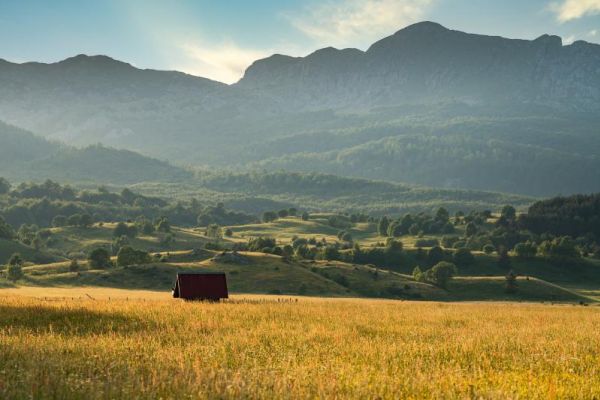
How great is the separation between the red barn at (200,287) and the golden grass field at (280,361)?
31748 millimetres

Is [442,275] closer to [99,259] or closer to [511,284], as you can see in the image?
[511,284]

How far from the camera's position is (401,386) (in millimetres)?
12531

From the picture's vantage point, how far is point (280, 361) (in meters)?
15.7

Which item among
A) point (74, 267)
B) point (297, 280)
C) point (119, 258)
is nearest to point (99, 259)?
point (119, 258)

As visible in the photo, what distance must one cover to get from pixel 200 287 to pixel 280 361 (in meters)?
43.9

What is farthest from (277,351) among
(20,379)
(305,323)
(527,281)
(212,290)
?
(527,281)

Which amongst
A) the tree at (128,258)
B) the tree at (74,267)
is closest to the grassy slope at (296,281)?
the tree at (74,267)

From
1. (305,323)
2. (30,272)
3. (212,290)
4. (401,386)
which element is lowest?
(30,272)

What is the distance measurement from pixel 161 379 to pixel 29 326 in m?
12.7

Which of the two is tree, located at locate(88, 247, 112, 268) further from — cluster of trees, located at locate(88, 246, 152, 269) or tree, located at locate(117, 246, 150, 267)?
tree, located at locate(117, 246, 150, 267)

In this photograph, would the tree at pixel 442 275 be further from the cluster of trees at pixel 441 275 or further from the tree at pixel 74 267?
the tree at pixel 74 267

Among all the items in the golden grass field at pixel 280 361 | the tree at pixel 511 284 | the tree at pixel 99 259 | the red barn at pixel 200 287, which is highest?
the golden grass field at pixel 280 361

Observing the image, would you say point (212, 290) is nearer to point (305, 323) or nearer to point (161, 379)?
point (305, 323)

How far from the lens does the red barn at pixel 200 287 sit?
190 feet
